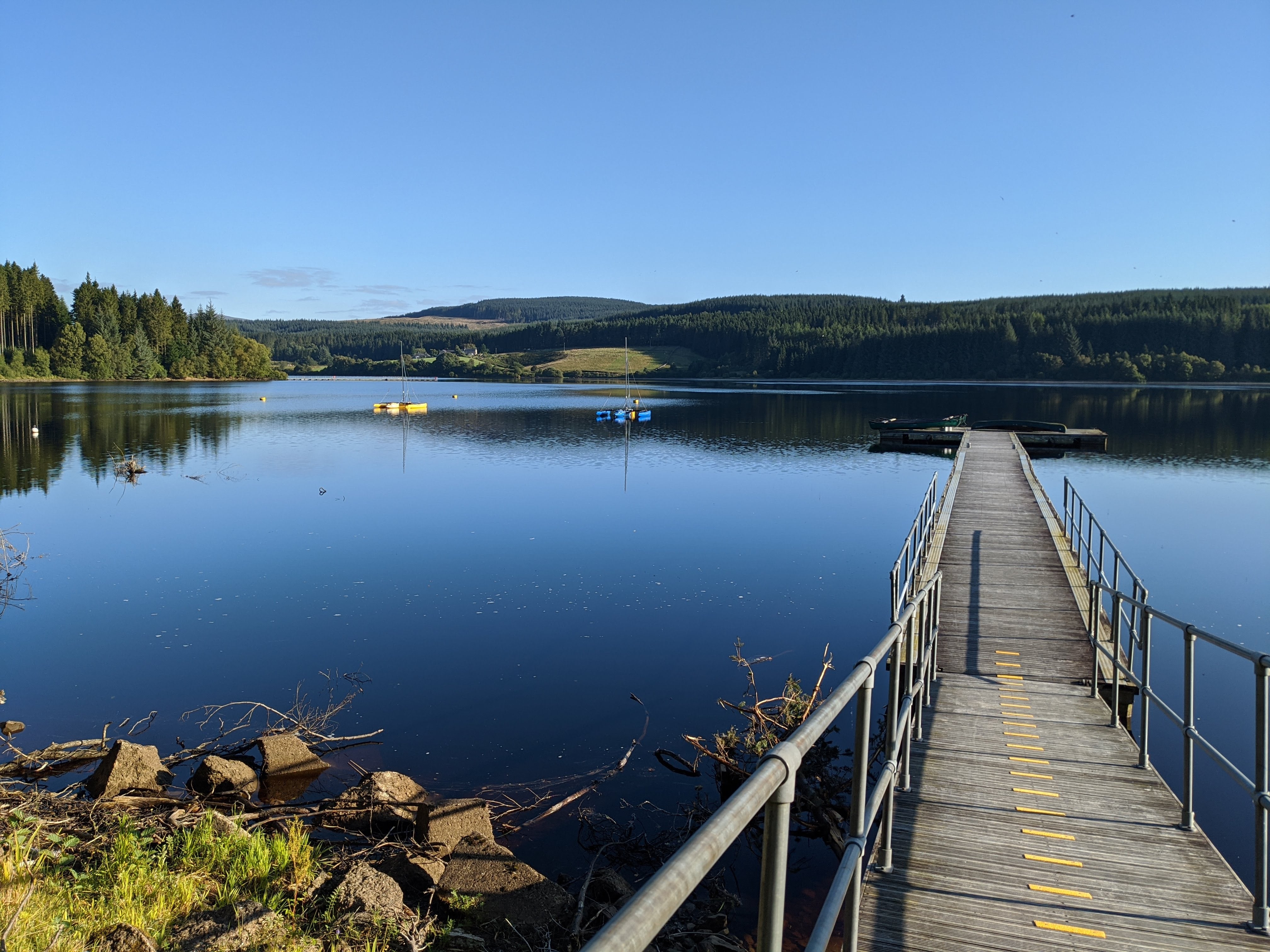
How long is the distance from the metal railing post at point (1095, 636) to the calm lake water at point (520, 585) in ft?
5.57

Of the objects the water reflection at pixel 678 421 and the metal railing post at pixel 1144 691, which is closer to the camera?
the metal railing post at pixel 1144 691

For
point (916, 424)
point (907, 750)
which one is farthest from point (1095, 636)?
point (916, 424)

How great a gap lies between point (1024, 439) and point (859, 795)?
45797 mm

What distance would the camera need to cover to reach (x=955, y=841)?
500 centimetres

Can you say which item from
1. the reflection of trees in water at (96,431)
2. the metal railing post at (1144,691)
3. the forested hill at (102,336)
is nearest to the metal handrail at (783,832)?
the metal railing post at (1144,691)

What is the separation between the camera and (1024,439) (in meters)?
44.4

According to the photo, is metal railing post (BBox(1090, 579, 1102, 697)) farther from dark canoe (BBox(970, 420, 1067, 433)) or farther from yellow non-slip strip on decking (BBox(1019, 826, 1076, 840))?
dark canoe (BBox(970, 420, 1067, 433))

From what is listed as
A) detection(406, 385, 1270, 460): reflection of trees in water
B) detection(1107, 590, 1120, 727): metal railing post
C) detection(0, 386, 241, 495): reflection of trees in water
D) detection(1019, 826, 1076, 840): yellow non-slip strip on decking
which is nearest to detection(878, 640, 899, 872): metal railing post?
detection(1019, 826, 1076, 840): yellow non-slip strip on decking

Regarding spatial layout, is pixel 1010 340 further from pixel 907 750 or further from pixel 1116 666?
pixel 907 750

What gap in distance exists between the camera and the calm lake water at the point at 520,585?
31.9ft

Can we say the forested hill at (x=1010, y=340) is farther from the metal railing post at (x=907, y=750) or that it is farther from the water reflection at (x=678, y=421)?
the metal railing post at (x=907, y=750)

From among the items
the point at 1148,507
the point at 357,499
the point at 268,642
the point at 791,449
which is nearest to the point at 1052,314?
the point at 791,449

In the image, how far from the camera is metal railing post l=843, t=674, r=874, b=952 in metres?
3.25

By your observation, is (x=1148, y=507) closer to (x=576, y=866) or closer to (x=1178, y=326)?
(x=576, y=866)
